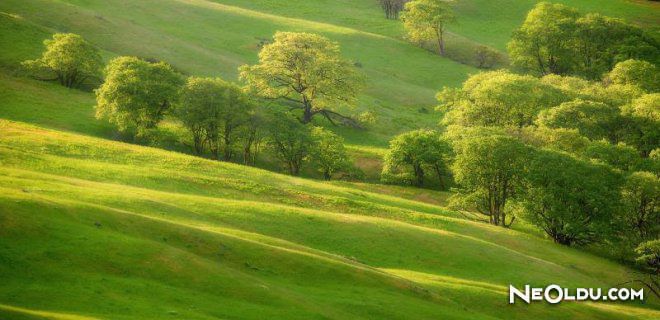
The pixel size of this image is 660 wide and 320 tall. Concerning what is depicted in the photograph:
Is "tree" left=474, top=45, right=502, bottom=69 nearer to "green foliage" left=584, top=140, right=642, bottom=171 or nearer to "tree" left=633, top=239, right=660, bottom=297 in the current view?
"green foliage" left=584, top=140, right=642, bottom=171

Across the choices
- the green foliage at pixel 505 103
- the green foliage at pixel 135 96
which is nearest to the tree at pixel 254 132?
the green foliage at pixel 135 96

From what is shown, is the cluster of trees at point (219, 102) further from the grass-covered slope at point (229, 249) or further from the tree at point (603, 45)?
the tree at point (603, 45)

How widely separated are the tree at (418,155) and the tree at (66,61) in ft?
123

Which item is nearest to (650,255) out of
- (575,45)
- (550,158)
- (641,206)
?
(641,206)

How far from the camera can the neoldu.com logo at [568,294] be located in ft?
163

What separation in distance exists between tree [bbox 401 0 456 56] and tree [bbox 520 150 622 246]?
241 feet

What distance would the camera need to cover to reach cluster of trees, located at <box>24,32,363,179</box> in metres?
81.8

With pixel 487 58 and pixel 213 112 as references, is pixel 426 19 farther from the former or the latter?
pixel 213 112

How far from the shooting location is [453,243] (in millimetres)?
57719

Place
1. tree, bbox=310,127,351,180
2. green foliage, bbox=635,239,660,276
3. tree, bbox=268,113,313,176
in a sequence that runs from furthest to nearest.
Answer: tree, bbox=268,113,313,176
tree, bbox=310,127,351,180
green foliage, bbox=635,239,660,276

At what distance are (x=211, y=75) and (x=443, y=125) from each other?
3291 centimetres

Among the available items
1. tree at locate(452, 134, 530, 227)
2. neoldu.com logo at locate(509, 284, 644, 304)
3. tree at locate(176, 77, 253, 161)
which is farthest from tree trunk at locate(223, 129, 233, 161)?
neoldu.com logo at locate(509, 284, 644, 304)

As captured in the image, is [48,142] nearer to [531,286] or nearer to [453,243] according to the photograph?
[453,243]

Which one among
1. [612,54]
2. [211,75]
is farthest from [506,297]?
[612,54]
